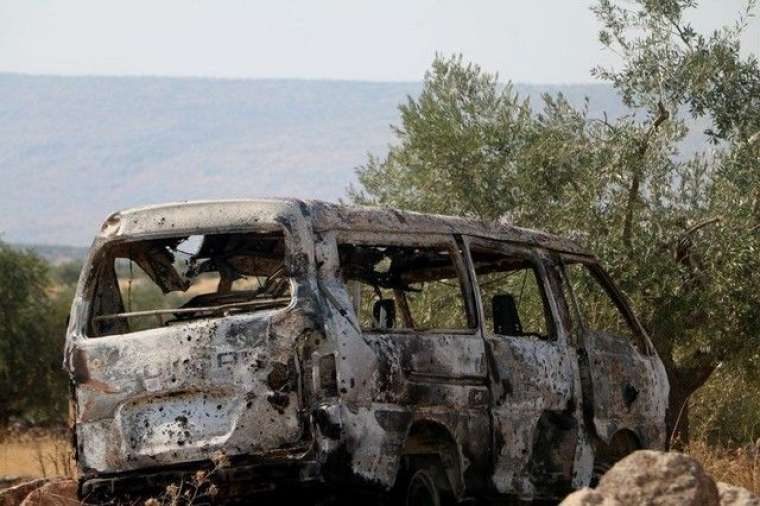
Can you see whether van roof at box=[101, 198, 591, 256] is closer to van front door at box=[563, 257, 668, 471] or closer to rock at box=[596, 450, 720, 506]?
van front door at box=[563, 257, 668, 471]

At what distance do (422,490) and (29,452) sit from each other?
59.0 ft

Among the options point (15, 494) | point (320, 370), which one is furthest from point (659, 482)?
point (15, 494)

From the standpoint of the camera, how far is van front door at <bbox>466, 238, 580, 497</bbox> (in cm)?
1009

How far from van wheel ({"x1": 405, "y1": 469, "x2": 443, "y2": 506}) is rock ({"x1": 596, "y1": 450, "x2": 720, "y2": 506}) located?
2.88 m

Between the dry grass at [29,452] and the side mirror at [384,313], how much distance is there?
11.4 feet

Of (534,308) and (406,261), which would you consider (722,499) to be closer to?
(406,261)

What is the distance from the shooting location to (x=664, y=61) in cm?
1941

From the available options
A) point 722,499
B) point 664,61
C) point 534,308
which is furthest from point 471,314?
point 664,61

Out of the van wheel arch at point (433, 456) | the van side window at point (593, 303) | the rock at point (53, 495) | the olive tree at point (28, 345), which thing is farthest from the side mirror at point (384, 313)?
the olive tree at point (28, 345)

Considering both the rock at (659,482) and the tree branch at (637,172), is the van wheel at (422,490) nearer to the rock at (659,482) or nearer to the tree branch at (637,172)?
the rock at (659,482)

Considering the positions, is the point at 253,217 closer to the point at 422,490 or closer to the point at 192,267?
the point at 192,267

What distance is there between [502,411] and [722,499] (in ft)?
10.2

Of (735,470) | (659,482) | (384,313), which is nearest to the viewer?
(659,482)

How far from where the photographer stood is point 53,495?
1055 centimetres
